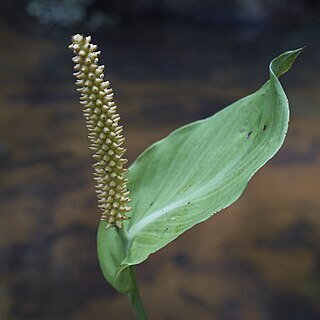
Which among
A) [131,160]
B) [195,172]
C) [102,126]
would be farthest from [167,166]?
[131,160]

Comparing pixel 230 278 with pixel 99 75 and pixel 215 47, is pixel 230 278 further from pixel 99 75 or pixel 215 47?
pixel 215 47

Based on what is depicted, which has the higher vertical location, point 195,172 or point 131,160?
point 195,172

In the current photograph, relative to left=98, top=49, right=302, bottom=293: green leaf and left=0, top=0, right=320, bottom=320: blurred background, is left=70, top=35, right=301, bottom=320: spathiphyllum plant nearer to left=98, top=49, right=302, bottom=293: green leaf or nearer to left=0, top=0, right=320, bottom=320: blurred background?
left=98, top=49, right=302, bottom=293: green leaf

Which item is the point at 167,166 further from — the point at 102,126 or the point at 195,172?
the point at 102,126

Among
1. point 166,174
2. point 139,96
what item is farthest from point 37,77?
point 166,174

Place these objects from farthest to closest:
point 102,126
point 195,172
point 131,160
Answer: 1. point 131,160
2. point 195,172
3. point 102,126

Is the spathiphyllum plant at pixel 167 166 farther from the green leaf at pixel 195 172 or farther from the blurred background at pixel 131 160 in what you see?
the blurred background at pixel 131 160

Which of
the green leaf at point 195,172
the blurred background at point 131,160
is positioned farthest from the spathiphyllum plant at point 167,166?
the blurred background at point 131,160
